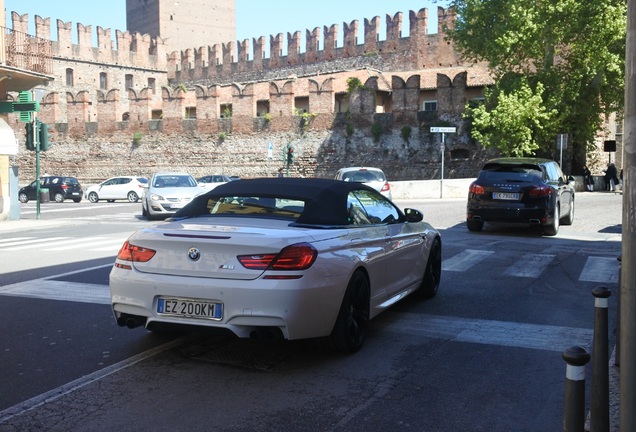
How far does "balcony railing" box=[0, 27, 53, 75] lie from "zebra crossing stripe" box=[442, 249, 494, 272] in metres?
16.8

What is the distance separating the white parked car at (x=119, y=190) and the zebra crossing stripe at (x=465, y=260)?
29354 millimetres

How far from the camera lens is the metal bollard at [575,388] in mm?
3111

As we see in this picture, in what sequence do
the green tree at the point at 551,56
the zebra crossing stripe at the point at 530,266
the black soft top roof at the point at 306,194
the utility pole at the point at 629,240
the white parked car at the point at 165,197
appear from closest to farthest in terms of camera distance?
the utility pole at the point at 629,240 < the black soft top roof at the point at 306,194 < the zebra crossing stripe at the point at 530,266 < the white parked car at the point at 165,197 < the green tree at the point at 551,56

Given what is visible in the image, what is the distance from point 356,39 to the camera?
2234 inches

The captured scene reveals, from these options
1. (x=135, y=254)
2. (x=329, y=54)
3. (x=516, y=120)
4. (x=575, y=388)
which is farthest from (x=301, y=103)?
(x=575, y=388)

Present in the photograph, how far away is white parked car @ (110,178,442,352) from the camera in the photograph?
5250 millimetres

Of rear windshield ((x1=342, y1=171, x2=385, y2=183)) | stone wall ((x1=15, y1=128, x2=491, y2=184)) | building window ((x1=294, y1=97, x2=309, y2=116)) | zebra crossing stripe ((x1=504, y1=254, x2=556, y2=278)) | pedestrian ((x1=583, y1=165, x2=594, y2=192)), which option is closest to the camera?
zebra crossing stripe ((x1=504, y1=254, x2=556, y2=278))

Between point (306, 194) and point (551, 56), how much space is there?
3210 cm

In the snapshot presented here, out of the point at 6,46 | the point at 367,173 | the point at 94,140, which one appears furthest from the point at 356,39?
the point at 6,46

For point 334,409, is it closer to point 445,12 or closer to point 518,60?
point 518,60

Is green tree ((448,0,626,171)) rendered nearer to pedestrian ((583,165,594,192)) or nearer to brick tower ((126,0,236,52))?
pedestrian ((583,165,594,192))

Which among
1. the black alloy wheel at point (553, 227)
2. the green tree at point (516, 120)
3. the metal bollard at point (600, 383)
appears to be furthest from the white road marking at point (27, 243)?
the green tree at point (516, 120)

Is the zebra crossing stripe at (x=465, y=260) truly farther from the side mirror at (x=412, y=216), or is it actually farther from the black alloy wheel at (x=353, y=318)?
the black alloy wheel at (x=353, y=318)

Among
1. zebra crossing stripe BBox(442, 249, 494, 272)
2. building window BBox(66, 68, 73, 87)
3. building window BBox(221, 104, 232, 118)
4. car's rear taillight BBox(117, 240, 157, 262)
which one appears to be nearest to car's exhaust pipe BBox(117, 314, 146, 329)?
car's rear taillight BBox(117, 240, 157, 262)
